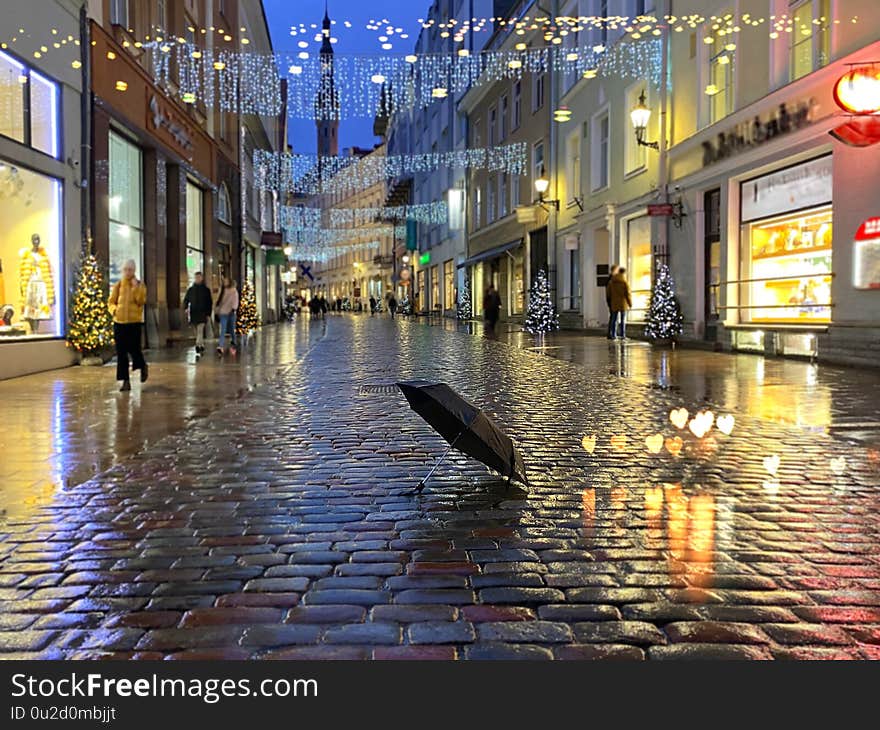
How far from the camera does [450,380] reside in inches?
508

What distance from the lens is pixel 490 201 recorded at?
141 feet

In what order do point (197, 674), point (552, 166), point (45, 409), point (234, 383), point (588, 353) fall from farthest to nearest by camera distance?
point (552, 166)
point (588, 353)
point (234, 383)
point (45, 409)
point (197, 674)

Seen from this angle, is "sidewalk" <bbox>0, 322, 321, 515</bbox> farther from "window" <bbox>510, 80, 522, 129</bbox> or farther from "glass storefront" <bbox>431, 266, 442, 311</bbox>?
"glass storefront" <bbox>431, 266, 442, 311</bbox>

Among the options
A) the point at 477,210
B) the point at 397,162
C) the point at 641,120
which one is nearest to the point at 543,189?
Answer: the point at 641,120

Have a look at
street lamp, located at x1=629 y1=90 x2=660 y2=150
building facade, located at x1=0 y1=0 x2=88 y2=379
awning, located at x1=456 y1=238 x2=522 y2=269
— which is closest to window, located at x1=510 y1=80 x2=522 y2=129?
awning, located at x1=456 y1=238 x2=522 y2=269

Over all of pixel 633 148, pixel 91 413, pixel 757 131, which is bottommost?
pixel 91 413

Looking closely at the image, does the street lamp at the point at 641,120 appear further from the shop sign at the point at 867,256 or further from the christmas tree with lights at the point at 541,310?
the shop sign at the point at 867,256

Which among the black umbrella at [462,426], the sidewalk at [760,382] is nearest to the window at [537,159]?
the sidewalk at [760,382]

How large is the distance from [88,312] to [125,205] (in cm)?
514

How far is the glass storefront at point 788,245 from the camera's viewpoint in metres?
15.1

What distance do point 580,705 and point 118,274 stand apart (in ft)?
56.7

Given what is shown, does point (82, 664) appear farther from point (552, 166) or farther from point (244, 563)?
point (552, 166)

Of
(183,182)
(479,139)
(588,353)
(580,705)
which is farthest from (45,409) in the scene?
(479,139)

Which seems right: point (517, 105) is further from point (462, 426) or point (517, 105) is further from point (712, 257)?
point (462, 426)
